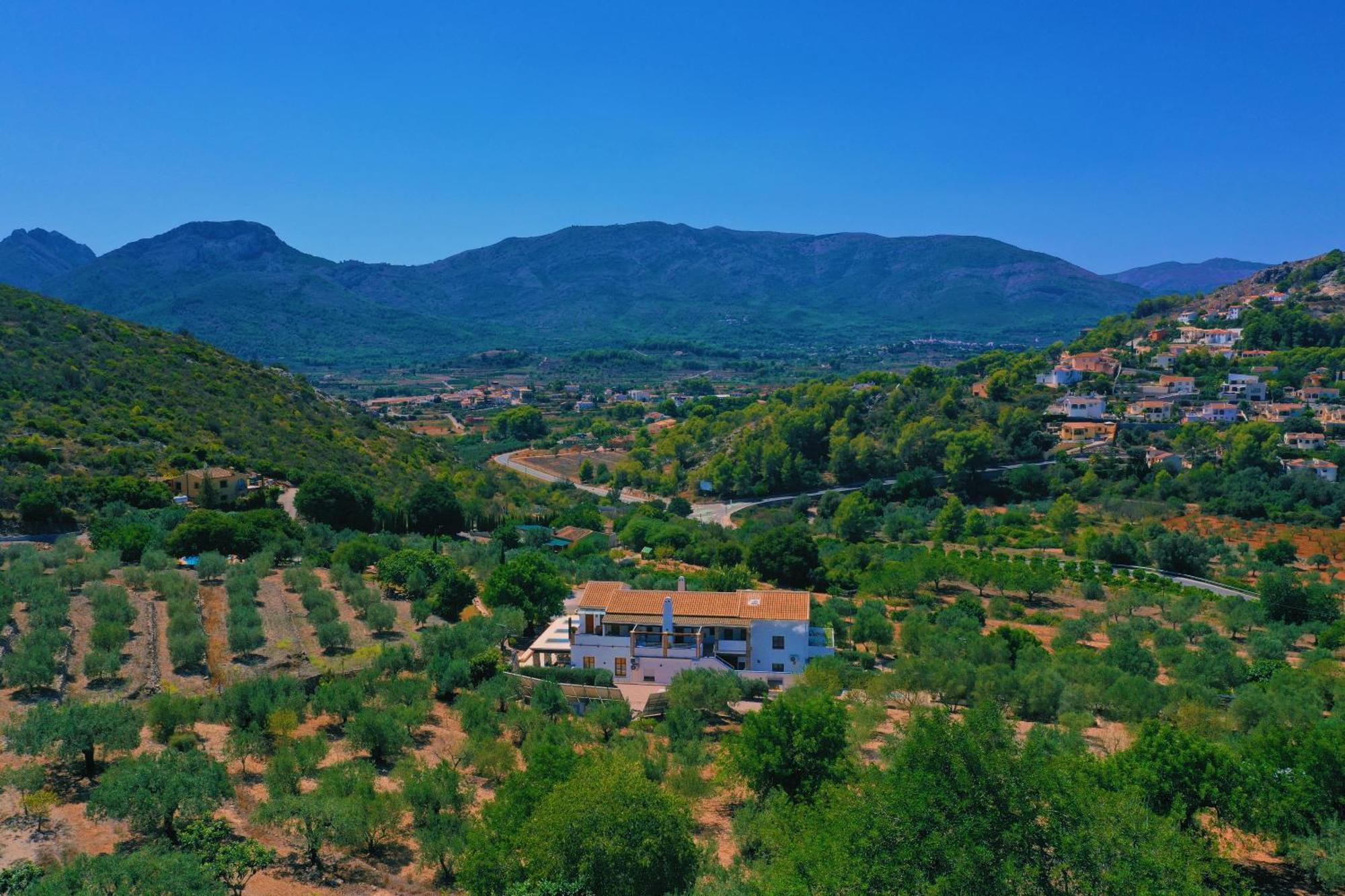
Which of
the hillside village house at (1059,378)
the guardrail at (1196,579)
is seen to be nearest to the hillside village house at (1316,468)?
the guardrail at (1196,579)

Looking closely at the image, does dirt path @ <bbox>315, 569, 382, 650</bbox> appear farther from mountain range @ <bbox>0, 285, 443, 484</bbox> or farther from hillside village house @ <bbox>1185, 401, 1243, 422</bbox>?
hillside village house @ <bbox>1185, 401, 1243, 422</bbox>

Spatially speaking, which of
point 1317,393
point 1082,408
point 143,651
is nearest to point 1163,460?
point 1082,408

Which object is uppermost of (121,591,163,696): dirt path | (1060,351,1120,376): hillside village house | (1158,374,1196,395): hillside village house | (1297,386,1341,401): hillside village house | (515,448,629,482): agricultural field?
(1060,351,1120,376): hillside village house

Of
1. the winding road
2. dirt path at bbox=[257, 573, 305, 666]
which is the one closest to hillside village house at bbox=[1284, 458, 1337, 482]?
the winding road

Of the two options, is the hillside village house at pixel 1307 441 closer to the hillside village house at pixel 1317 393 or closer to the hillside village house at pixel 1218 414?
the hillside village house at pixel 1218 414

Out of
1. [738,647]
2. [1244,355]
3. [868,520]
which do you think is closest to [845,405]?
[868,520]

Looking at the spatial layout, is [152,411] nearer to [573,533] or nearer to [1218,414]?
[573,533]

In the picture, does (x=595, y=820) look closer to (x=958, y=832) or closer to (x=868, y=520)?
(x=958, y=832)
